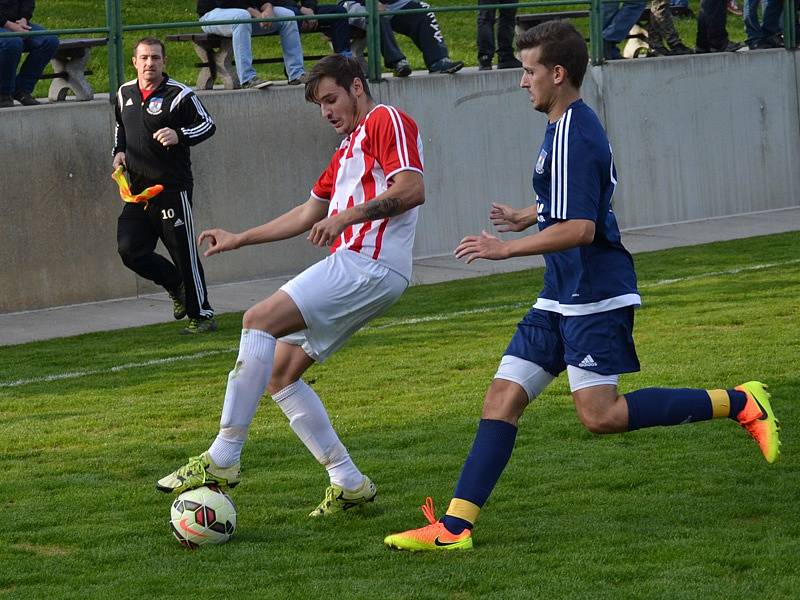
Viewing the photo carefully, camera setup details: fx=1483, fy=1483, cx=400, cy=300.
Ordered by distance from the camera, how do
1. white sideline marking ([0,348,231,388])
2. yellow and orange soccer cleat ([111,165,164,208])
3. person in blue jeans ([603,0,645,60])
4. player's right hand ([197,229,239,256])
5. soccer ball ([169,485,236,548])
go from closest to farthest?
soccer ball ([169,485,236,548]), player's right hand ([197,229,239,256]), white sideline marking ([0,348,231,388]), yellow and orange soccer cleat ([111,165,164,208]), person in blue jeans ([603,0,645,60])

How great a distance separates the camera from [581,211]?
522 centimetres

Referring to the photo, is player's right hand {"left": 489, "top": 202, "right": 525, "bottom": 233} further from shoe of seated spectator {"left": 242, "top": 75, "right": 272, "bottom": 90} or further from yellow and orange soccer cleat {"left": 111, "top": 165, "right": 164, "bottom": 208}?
shoe of seated spectator {"left": 242, "top": 75, "right": 272, "bottom": 90}

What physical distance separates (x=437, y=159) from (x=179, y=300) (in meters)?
4.58

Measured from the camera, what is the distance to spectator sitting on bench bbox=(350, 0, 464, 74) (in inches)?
611

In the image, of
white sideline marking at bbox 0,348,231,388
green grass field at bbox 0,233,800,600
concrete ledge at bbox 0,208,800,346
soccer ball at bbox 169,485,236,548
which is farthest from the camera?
concrete ledge at bbox 0,208,800,346

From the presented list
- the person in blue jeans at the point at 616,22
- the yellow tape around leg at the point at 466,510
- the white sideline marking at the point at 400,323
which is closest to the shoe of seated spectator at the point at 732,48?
the person in blue jeans at the point at 616,22

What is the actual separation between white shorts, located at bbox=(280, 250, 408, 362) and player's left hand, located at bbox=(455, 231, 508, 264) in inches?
32.8

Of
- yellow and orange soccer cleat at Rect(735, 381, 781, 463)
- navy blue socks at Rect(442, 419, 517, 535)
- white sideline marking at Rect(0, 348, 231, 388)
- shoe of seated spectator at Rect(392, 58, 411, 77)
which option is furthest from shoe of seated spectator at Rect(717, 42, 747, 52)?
navy blue socks at Rect(442, 419, 517, 535)

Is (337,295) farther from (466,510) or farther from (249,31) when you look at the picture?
(249,31)

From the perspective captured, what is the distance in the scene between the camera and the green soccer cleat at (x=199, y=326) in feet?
37.2

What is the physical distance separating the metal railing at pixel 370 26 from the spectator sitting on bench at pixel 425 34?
0.51 feet

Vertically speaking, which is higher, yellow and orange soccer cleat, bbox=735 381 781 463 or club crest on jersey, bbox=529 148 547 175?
club crest on jersey, bbox=529 148 547 175

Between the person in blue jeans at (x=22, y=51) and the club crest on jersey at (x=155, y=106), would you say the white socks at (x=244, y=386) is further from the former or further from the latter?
the person in blue jeans at (x=22, y=51)

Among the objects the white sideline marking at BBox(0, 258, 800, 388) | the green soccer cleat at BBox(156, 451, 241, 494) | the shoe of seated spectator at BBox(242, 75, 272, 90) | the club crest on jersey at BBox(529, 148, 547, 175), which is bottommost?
the white sideline marking at BBox(0, 258, 800, 388)
